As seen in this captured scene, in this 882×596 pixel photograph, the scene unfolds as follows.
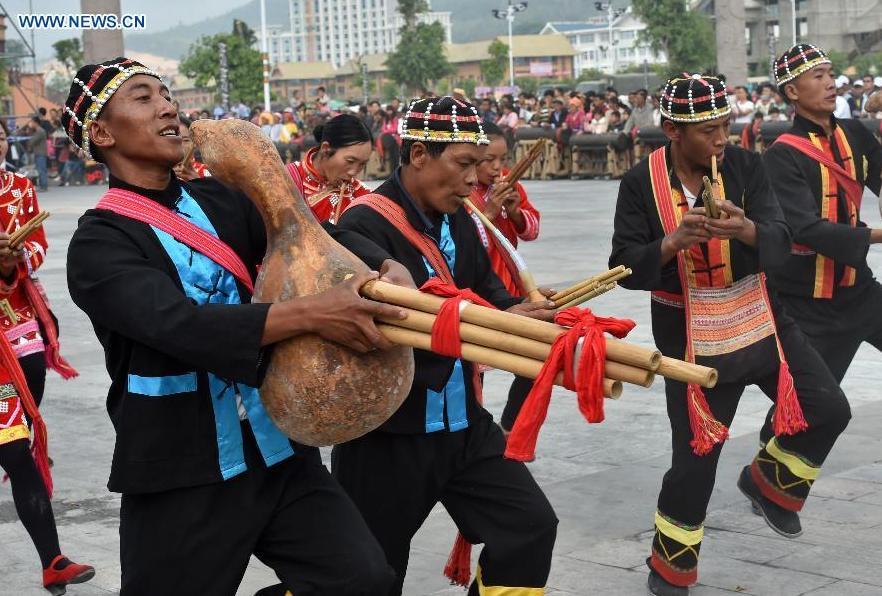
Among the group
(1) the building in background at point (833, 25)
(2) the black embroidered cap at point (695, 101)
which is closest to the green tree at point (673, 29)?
(1) the building in background at point (833, 25)

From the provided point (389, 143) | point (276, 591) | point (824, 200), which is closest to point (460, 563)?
point (276, 591)

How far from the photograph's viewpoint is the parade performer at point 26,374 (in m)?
5.55

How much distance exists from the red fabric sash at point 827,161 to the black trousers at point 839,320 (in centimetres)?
41

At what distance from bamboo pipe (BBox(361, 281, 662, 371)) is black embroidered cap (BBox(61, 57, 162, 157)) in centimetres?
89

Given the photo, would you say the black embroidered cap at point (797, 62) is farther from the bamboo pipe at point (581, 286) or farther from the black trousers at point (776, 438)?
the bamboo pipe at point (581, 286)

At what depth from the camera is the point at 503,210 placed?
23.2ft

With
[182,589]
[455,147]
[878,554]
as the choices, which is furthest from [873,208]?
[182,589]

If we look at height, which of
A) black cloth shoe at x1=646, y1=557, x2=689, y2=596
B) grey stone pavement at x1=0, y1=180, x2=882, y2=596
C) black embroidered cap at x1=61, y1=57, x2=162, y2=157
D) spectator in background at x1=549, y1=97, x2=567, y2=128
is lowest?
grey stone pavement at x1=0, y1=180, x2=882, y2=596

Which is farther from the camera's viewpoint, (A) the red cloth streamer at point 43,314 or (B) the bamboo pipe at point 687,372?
(A) the red cloth streamer at point 43,314

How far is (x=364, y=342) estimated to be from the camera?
3160mm

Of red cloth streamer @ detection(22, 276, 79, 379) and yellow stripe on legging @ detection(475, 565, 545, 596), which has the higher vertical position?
red cloth streamer @ detection(22, 276, 79, 379)

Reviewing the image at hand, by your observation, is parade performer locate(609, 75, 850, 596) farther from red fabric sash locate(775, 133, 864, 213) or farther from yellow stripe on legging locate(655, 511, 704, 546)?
red fabric sash locate(775, 133, 864, 213)

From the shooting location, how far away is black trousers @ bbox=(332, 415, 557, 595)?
414 cm

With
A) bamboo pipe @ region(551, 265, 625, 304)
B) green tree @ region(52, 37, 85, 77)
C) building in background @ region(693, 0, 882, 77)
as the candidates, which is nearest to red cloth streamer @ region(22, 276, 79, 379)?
bamboo pipe @ region(551, 265, 625, 304)
